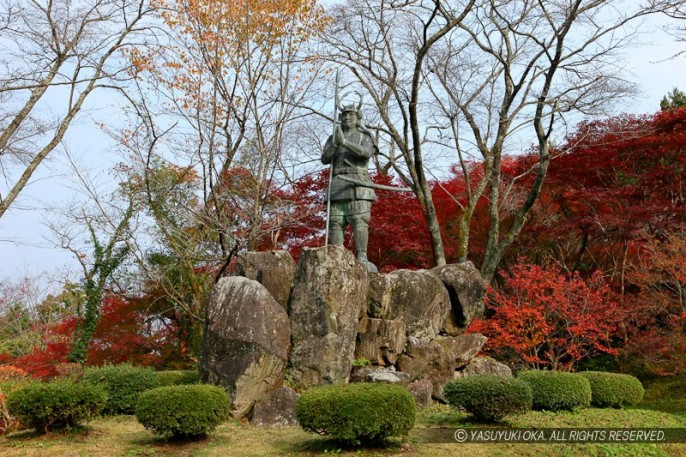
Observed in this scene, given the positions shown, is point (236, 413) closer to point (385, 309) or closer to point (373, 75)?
point (385, 309)

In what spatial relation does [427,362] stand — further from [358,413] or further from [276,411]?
[358,413]

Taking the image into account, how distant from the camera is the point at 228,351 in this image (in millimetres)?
8742

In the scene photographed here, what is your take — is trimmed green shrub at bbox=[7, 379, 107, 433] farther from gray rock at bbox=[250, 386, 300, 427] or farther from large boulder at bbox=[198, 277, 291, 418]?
gray rock at bbox=[250, 386, 300, 427]

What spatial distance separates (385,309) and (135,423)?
4481 mm

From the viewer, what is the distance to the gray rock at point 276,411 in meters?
8.67

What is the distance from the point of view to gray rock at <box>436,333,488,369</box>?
11508 millimetres

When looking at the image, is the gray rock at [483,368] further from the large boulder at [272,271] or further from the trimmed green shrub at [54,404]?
the trimmed green shrub at [54,404]

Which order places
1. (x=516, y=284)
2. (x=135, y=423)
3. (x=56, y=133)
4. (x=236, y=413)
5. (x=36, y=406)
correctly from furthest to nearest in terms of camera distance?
(x=516, y=284), (x=56, y=133), (x=135, y=423), (x=236, y=413), (x=36, y=406)

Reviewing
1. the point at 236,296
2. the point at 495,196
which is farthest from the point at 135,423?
the point at 495,196

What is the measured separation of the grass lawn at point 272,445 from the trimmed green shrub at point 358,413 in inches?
11.3

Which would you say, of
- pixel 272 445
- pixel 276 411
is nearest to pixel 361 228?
pixel 276 411

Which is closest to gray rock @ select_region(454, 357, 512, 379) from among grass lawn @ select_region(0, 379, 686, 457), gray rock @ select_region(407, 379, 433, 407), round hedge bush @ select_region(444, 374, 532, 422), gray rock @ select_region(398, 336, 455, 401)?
gray rock @ select_region(398, 336, 455, 401)

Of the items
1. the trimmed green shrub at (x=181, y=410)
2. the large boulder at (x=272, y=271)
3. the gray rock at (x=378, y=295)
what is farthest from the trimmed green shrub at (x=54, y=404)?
the gray rock at (x=378, y=295)

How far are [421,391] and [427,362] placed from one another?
92 cm
